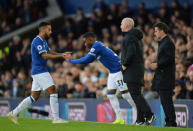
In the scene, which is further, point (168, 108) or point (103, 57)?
point (103, 57)

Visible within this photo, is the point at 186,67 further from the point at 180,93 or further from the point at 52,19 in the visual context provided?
the point at 52,19

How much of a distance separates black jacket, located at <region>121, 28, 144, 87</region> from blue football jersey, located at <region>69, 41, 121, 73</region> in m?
0.81

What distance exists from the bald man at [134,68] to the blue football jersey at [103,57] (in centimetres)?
80

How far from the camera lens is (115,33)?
1817 centimetres

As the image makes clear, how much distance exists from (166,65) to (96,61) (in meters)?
7.67

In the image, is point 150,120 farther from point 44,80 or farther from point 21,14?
point 21,14

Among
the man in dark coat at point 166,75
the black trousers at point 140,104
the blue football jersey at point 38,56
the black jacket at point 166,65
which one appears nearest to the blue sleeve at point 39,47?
the blue football jersey at point 38,56

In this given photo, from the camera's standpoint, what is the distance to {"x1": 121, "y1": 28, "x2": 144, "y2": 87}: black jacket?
984cm

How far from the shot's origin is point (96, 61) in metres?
17.0

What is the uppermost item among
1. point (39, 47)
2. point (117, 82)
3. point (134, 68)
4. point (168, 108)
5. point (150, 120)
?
point (39, 47)

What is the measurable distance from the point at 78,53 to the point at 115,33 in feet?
5.12

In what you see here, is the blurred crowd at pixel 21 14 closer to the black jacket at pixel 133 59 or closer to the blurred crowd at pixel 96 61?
the blurred crowd at pixel 96 61

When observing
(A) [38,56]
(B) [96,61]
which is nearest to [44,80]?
(A) [38,56]

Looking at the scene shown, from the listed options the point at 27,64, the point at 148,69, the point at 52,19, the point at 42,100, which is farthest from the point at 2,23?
the point at 148,69
